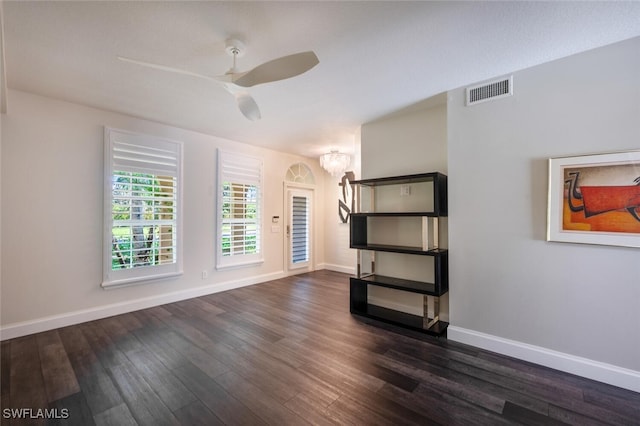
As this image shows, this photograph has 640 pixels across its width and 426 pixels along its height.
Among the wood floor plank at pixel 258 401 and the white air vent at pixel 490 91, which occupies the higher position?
the white air vent at pixel 490 91

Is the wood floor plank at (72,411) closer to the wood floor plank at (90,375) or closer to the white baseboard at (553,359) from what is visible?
the wood floor plank at (90,375)

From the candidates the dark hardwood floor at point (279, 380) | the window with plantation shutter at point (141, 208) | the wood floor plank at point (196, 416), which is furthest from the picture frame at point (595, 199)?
the window with plantation shutter at point (141, 208)

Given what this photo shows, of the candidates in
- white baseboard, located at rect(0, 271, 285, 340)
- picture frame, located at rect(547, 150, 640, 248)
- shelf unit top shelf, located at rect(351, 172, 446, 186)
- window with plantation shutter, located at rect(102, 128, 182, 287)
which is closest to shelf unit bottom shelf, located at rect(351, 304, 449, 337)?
picture frame, located at rect(547, 150, 640, 248)

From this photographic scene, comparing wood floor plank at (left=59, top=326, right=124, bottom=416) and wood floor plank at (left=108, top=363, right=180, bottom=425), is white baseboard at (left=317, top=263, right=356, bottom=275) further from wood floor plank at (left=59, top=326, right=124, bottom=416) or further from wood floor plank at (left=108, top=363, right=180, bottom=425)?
wood floor plank at (left=59, top=326, right=124, bottom=416)

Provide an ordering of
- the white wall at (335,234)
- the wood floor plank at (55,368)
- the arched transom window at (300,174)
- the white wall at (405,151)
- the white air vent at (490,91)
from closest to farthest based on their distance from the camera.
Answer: the wood floor plank at (55,368), the white air vent at (490,91), the white wall at (405,151), the arched transom window at (300,174), the white wall at (335,234)

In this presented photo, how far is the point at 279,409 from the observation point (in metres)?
1.79

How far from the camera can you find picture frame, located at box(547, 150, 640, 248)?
202 cm

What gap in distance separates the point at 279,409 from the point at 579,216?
2.85 metres

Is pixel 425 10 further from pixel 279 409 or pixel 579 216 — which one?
pixel 279 409

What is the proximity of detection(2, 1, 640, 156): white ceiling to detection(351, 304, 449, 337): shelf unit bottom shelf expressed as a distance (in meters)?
2.67

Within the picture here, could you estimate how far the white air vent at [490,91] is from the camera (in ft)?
8.32

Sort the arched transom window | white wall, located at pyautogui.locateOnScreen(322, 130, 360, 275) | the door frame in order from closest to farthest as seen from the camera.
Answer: the door frame < the arched transom window < white wall, located at pyautogui.locateOnScreen(322, 130, 360, 275)

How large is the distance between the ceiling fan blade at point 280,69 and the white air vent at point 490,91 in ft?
6.49

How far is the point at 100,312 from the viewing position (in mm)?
3350
